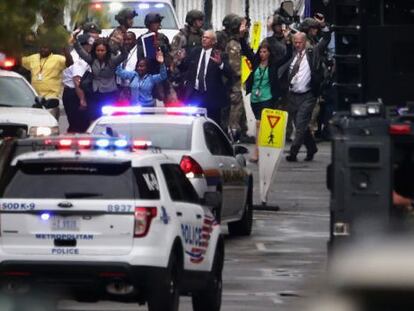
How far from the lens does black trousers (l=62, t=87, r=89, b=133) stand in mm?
28587

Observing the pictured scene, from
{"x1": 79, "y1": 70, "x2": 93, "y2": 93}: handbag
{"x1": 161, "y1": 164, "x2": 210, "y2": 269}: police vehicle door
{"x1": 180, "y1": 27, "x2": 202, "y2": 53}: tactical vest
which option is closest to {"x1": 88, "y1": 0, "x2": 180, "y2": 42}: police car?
{"x1": 180, "y1": 27, "x2": 202, "y2": 53}: tactical vest

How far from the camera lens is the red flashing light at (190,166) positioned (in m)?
20.0

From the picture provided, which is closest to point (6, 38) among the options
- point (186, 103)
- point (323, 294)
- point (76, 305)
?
point (76, 305)

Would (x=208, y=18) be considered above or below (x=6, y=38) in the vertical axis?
below

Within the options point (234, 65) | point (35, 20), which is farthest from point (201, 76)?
point (35, 20)

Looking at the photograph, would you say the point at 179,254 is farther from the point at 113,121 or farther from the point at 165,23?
the point at 165,23

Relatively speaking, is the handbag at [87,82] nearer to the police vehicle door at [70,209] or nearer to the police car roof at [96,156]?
the police car roof at [96,156]

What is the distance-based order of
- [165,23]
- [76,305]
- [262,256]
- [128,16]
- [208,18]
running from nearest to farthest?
Answer: [76,305] → [262,256] → [128,16] → [165,23] → [208,18]

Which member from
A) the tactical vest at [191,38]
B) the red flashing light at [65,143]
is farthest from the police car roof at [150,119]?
the tactical vest at [191,38]

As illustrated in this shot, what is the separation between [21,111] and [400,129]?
12314 millimetres

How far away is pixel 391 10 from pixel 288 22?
721 inches

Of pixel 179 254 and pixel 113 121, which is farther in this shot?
pixel 113 121

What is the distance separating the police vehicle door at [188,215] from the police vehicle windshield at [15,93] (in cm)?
1077

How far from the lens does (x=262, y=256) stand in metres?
20.6
